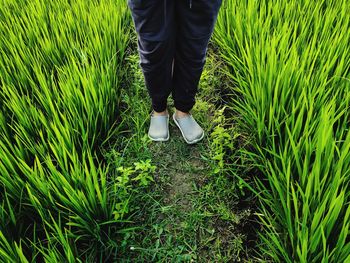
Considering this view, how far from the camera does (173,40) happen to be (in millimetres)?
1132

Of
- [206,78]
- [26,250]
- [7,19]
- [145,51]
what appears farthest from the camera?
[206,78]

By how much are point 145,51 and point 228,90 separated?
667 millimetres

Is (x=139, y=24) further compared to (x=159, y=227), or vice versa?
(x=159, y=227)

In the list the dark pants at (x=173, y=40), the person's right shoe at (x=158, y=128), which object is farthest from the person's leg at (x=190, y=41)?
the person's right shoe at (x=158, y=128)

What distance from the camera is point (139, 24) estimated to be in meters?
1.03

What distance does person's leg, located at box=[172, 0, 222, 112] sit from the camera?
1017mm

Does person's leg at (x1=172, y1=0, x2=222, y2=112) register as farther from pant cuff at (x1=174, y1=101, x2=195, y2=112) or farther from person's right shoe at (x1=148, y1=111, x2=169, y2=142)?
person's right shoe at (x1=148, y1=111, x2=169, y2=142)

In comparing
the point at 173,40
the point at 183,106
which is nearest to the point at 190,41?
the point at 173,40

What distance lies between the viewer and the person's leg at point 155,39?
0.98 m

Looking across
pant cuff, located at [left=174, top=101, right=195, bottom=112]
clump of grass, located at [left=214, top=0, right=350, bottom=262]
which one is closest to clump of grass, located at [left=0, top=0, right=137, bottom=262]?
pant cuff, located at [left=174, top=101, right=195, bottom=112]

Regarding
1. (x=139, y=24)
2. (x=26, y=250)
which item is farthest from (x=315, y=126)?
(x=26, y=250)

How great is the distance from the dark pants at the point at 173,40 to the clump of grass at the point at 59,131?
0.26m

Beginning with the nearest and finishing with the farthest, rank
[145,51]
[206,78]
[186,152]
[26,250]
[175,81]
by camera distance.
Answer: [26,250] < [145,51] < [175,81] < [186,152] < [206,78]

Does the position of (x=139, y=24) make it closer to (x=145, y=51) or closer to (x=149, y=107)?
(x=145, y=51)
